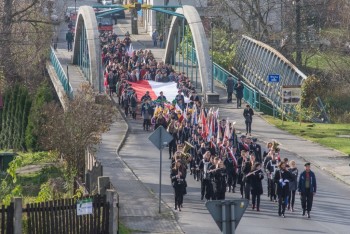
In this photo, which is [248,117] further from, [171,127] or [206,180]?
[206,180]

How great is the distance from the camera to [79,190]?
26.9 m

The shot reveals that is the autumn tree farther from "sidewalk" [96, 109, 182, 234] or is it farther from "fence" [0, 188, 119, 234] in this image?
"fence" [0, 188, 119, 234]

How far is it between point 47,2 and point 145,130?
27955 millimetres

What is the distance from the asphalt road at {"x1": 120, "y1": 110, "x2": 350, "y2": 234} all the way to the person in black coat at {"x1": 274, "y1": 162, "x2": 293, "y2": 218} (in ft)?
0.92

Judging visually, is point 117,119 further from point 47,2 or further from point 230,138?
→ point 47,2

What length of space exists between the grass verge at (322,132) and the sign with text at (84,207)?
1752 cm

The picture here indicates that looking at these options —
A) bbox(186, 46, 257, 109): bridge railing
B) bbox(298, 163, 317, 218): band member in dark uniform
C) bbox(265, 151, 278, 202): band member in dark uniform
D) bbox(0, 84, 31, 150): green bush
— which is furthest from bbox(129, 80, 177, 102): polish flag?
bbox(298, 163, 317, 218): band member in dark uniform

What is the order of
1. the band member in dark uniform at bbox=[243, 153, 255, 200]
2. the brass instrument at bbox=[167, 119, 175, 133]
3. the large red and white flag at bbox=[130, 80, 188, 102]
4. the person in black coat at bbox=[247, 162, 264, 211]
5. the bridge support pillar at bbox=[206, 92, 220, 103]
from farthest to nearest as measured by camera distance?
the bridge support pillar at bbox=[206, 92, 220, 103]
the large red and white flag at bbox=[130, 80, 188, 102]
the brass instrument at bbox=[167, 119, 175, 133]
the band member in dark uniform at bbox=[243, 153, 255, 200]
the person in black coat at bbox=[247, 162, 264, 211]

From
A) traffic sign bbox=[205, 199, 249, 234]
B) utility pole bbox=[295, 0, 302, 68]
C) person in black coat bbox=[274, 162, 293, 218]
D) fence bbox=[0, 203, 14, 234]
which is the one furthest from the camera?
utility pole bbox=[295, 0, 302, 68]

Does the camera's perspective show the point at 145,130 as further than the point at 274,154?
Yes

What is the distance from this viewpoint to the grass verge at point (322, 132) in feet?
137

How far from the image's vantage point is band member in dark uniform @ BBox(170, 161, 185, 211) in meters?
28.2

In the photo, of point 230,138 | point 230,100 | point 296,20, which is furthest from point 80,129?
point 296,20

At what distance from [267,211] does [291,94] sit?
17.4m
